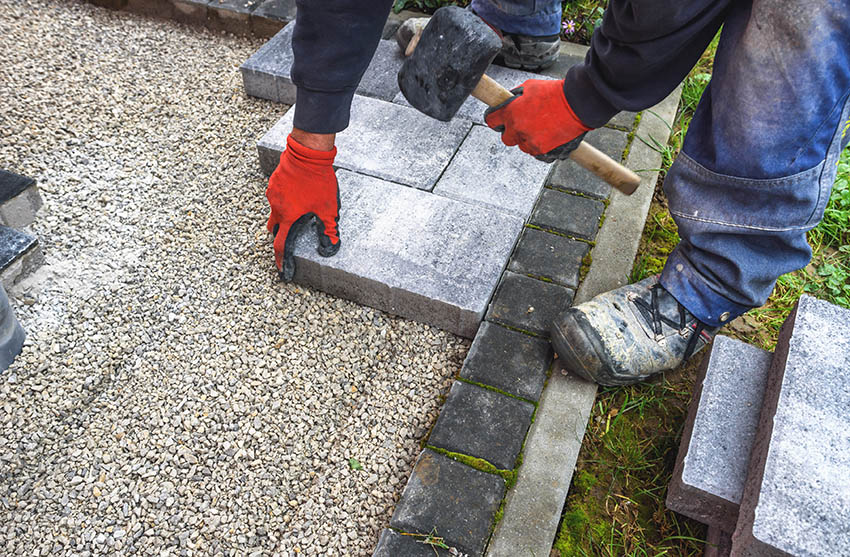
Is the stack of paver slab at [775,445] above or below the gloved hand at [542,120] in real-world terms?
below

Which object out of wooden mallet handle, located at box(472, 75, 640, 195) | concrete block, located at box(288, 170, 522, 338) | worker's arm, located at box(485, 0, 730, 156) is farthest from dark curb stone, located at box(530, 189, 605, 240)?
worker's arm, located at box(485, 0, 730, 156)

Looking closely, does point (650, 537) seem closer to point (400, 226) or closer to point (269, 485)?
point (269, 485)

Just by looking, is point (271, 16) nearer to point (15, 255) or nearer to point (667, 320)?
point (15, 255)

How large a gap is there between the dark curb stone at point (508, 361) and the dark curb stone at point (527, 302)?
0.05 metres

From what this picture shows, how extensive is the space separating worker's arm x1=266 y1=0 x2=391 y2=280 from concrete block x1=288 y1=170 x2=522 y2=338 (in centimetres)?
9

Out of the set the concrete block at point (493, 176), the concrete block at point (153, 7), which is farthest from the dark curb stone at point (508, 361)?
the concrete block at point (153, 7)

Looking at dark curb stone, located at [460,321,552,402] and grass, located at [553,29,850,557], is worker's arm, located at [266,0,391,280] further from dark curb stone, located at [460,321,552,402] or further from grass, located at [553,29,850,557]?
grass, located at [553,29,850,557]

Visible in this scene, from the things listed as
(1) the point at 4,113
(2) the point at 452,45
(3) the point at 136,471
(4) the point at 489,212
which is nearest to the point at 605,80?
(2) the point at 452,45

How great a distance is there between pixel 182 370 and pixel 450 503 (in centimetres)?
102

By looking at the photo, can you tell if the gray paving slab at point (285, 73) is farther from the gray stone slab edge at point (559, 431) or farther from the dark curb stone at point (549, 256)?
the gray stone slab edge at point (559, 431)

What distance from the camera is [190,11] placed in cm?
380

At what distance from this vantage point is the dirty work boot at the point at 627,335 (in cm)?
194

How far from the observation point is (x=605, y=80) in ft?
6.26

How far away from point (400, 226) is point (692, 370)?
1.18 metres
